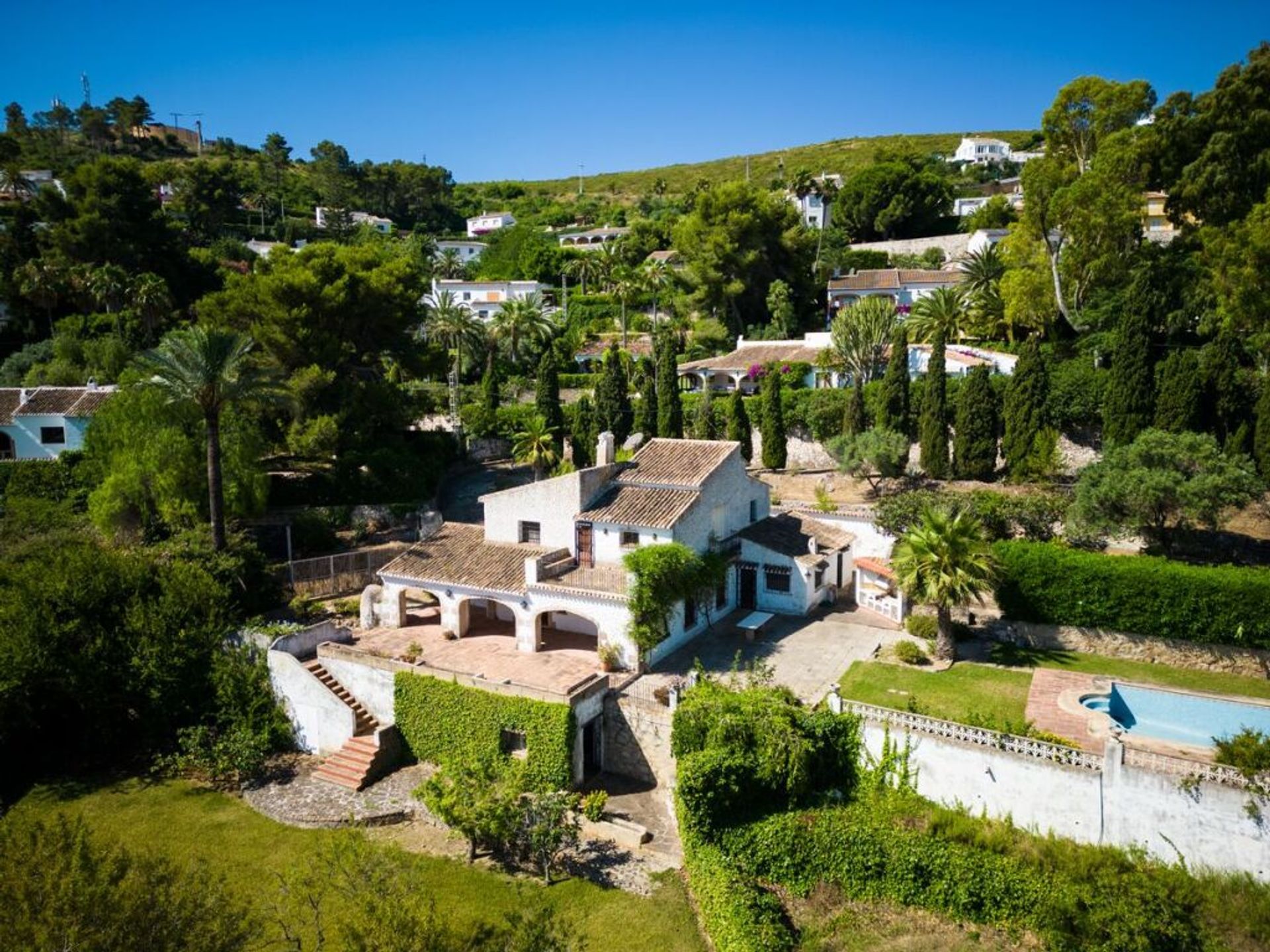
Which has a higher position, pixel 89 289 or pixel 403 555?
pixel 89 289

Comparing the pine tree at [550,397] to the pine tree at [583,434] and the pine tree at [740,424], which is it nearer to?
the pine tree at [583,434]

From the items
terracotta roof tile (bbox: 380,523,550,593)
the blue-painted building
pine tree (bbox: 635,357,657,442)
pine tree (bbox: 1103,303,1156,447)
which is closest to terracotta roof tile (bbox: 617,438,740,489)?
terracotta roof tile (bbox: 380,523,550,593)

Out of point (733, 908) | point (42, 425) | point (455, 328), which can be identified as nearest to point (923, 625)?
point (733, 908)

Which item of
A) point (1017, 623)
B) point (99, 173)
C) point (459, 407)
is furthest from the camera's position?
point (99, 173)

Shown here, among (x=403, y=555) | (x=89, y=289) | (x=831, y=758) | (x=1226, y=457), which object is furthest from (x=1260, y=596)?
(x=89, y=289)

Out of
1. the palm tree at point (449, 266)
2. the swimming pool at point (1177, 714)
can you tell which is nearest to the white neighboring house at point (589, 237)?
the palm tree at point (449, 266)

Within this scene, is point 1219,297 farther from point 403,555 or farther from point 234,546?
point 234,546
